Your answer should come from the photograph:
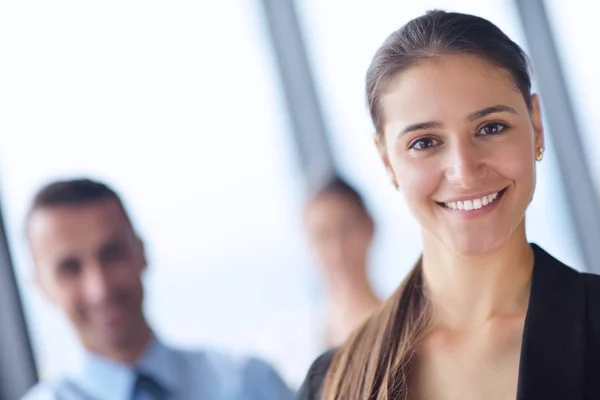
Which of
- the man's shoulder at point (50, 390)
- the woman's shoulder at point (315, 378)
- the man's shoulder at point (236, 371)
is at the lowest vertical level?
the man's shoulder at point (236, 371)

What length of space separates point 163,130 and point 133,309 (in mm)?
622

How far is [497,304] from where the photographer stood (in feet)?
3.27

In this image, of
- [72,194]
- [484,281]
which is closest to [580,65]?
[72,194]

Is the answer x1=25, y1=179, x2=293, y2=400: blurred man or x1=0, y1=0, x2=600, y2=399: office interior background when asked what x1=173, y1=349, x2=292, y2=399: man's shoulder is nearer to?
x1=25, y1=179, x2=293, y2=400: blurred man

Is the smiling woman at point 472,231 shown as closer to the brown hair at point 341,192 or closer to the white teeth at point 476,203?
the white teeth at point 476,203

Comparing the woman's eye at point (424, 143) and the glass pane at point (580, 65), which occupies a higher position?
the glass pane at point (580, 65)

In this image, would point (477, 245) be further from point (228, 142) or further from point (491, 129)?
point (228, 142)

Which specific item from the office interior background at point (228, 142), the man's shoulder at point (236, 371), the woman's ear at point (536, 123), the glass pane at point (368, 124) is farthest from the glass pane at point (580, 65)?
the woman's ear at point (536, 123)

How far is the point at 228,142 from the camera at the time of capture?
233cm

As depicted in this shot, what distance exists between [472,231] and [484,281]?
0.23 feet

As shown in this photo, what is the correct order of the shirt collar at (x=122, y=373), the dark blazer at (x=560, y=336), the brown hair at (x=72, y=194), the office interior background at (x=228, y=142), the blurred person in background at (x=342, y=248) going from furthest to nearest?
the office interior background at (x=228, y=142) < the blurred person in background at (x=342, y=248) < the brown hair at (x=72, y=194) < the shirt collar at (x=122, y=373) < the dark blazer at (x=560, y=336)

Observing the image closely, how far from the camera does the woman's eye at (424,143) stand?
3.17 feet

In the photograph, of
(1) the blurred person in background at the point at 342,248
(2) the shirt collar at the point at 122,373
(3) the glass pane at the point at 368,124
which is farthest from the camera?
(3) the glass pane at the point at 368,124

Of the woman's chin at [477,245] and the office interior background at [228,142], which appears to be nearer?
the woman's chin at [477,245]
